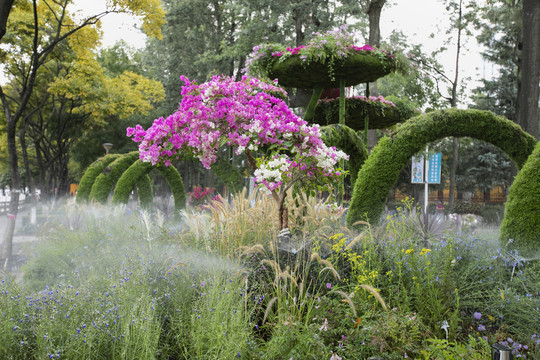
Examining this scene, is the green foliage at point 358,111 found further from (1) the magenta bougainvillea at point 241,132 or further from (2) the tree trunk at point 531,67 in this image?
(1) the magenta bougainvillea at point 241,132

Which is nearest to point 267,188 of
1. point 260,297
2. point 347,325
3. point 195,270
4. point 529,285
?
point 195,270

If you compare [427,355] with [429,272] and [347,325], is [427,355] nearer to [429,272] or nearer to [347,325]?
[347,325]

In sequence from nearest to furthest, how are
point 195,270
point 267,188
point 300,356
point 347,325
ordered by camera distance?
1. point 300,356
2. point 347,325
3. point 195,270
4. point 267,188

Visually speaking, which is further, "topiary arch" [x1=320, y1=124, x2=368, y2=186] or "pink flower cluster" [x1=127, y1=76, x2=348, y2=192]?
"topiary arch" [x1=320, y1=124, x2=368, y2=186]

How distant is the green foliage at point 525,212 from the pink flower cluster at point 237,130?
241cm

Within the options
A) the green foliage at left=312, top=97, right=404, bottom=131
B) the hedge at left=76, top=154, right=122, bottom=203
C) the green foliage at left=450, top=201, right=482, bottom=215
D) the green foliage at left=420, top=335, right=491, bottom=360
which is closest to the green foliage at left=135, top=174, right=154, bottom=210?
the hedge at left=76, top=154, right=122, bottom=203

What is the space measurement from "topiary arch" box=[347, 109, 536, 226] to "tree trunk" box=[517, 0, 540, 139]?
172 inches

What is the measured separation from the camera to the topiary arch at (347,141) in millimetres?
7789

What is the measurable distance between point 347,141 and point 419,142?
7.65ft

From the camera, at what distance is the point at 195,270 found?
3828 mm

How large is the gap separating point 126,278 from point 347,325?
184 cm

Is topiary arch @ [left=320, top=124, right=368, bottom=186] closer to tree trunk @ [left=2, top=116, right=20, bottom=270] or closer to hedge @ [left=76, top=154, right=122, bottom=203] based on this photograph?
tree trunk @ [left=2, top=116, right=20, bottom=270]

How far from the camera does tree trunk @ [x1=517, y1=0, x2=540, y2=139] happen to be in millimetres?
9930

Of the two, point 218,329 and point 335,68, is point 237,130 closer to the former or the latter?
point 218,329
